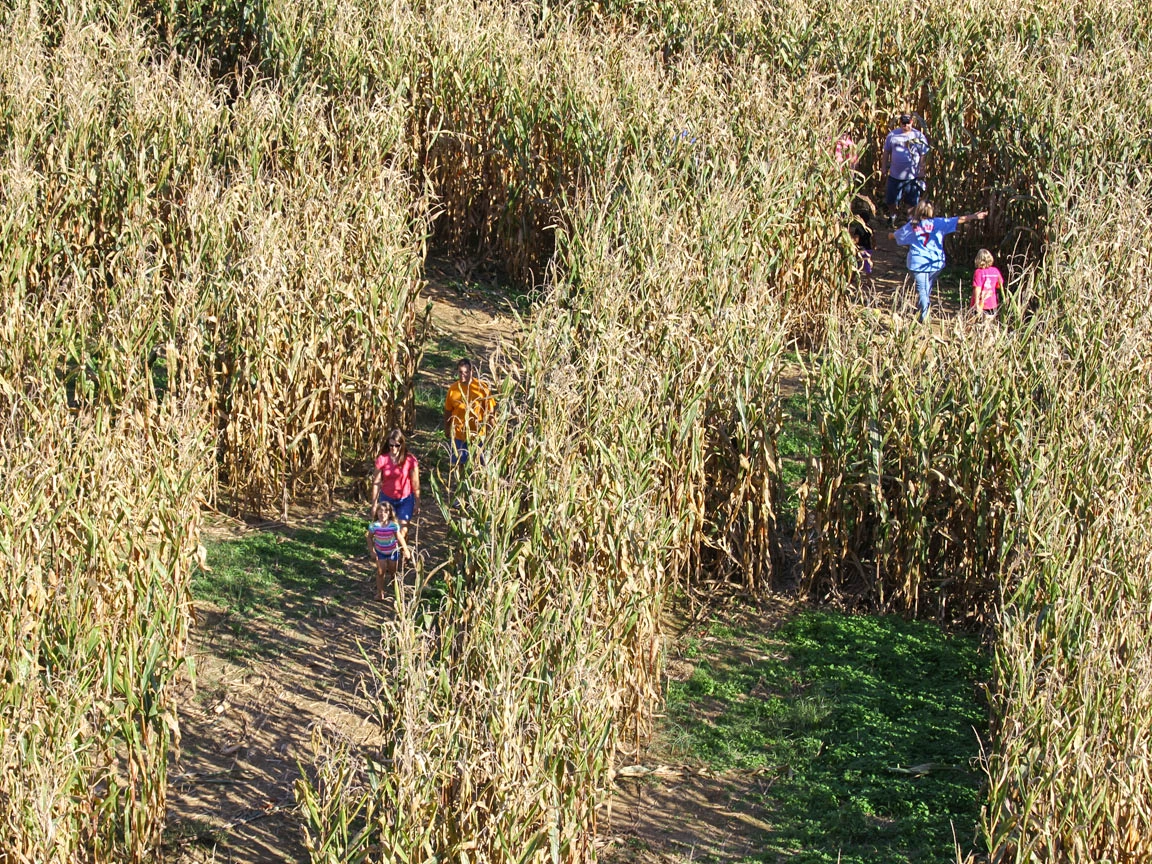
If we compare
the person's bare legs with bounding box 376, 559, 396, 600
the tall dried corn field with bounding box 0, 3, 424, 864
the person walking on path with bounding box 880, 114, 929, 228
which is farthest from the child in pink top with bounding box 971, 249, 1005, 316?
the person's bare legs with bounding box 376, 559, 396, 600

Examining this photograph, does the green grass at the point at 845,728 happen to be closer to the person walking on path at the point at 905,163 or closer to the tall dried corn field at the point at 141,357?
the tall dried corn field at the point at 141,357

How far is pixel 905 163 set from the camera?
1529 cm

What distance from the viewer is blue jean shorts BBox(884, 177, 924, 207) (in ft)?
50.7

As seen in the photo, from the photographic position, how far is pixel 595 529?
8.45 m

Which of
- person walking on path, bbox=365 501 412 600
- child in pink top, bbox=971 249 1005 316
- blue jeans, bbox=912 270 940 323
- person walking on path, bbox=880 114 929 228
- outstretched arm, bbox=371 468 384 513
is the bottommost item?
person walking on path, bbox=365 501 412 600

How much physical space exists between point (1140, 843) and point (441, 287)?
29.2 feet

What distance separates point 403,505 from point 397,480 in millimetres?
190

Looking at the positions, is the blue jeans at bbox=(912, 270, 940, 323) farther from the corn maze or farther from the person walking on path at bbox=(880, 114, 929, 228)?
the person walking on path at bbox=(880, 114, 929, 228)

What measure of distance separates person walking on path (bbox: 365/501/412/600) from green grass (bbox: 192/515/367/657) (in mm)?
356

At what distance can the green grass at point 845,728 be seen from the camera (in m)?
7.98

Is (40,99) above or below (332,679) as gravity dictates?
above

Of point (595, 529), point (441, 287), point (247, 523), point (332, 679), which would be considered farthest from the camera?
point (441, 287)

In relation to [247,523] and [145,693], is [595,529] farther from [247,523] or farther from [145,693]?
[247,523]

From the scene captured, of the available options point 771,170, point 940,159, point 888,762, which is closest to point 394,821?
point 888,762
